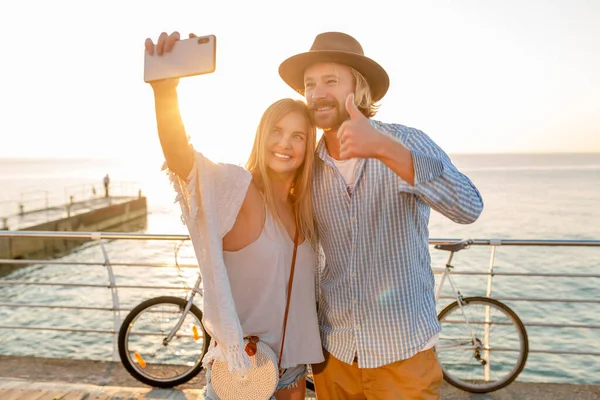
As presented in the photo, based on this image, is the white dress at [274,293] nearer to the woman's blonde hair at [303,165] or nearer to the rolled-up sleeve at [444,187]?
the woman's blonde hair at [303,165]

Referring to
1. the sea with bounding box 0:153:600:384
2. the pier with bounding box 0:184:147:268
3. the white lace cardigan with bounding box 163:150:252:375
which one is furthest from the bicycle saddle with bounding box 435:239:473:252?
the pier with bounding box 0:184:147:268

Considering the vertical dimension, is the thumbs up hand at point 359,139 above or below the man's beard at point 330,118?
below

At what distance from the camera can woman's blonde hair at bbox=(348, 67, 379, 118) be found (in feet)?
7.55

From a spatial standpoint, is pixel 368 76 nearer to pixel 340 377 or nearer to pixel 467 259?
pixel 340 377

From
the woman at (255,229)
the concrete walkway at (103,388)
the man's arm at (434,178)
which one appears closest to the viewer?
the man's arm at (434,178)

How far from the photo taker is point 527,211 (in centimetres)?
4297

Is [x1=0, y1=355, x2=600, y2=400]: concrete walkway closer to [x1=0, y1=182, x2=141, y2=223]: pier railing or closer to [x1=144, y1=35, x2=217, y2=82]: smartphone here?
[x1=144, y1=35, x2=217, y2=82]: smartphone

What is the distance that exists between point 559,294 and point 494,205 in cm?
3488

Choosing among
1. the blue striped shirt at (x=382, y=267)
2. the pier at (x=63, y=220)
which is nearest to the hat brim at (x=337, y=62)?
the blue striped shirt at (x=382, y=267)

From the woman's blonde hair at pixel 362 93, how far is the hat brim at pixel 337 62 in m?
0.03

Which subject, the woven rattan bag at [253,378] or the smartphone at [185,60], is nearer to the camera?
the smartphone at [185,60]

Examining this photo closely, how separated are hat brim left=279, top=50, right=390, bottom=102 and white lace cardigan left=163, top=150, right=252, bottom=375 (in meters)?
0.67

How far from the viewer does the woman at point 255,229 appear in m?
1.83

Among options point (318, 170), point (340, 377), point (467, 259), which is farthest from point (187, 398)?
point (467, 259)
